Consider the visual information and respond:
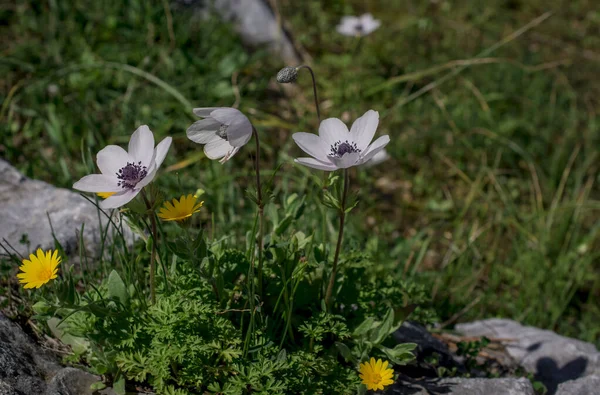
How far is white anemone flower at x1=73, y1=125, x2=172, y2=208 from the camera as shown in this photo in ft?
5.29

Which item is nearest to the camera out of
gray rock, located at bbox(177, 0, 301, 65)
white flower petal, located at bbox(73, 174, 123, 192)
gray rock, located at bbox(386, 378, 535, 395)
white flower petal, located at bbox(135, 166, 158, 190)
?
white flower petal, located at bbox(135, 166, 158, 190)

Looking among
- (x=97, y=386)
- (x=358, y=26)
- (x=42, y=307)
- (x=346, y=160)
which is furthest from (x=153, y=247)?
(x=358, y=26)

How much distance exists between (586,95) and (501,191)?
4.59 feet

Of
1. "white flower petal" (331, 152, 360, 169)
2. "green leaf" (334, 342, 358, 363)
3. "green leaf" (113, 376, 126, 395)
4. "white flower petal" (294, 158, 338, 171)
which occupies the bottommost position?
"green leaf" (334, 342, 358, 363)

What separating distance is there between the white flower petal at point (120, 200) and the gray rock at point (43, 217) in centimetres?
74

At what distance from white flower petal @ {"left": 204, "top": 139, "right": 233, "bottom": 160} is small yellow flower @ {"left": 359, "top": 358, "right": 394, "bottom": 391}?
706 millimetres

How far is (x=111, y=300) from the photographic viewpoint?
185 centimetres

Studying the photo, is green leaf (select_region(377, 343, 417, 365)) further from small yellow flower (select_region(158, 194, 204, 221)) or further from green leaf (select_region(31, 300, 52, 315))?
green leaf (select_region(31, 300, 52, 315))

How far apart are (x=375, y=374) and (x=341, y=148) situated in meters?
0.64

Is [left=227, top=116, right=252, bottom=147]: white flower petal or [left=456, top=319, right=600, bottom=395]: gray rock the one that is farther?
[left=456, top=319, right=600, bottom=395]: gray rock

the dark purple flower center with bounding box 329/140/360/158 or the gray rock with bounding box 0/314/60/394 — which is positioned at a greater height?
the dark purple flower center with bounding box 329/140/360/158

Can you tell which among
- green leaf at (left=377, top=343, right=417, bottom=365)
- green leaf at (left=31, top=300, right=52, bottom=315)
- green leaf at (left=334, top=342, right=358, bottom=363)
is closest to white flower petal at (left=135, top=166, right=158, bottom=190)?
green leaf at (left=31, top=300, right=52, bottom=315)

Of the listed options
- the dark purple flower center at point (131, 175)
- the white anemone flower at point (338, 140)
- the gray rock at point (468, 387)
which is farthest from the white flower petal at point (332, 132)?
the gray rock at point (468, 387)

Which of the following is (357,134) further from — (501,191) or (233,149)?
(501,191)
